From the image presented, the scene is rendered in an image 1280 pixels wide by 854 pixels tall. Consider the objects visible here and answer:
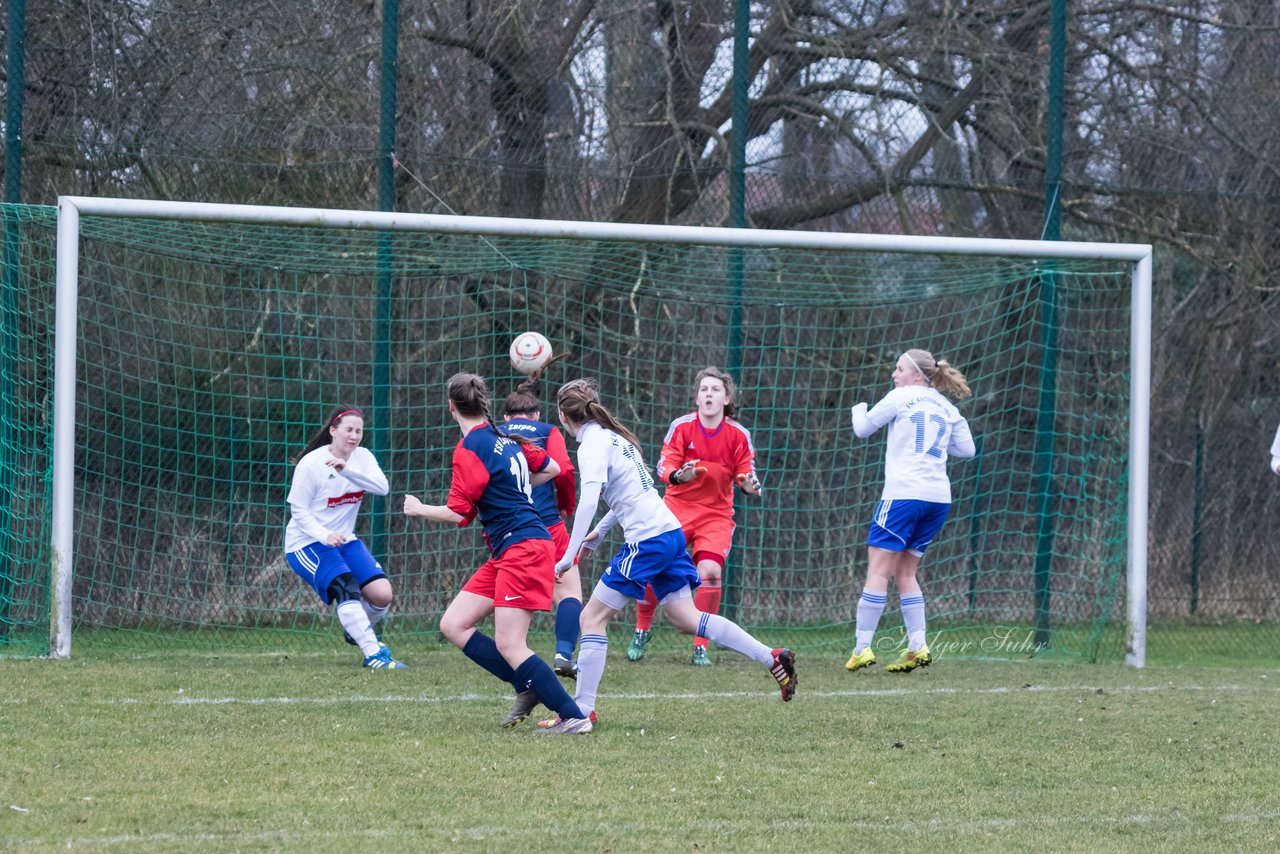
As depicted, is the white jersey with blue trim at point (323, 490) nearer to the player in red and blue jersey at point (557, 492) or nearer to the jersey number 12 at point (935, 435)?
→ the player in red and blue jersey at point (557, 492)

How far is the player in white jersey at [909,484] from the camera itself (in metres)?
7.82

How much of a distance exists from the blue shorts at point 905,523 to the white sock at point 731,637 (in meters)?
1.98

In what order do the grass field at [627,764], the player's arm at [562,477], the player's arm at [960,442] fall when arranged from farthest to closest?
1. the player's arm at [960,442]
2. the player's arm at [562,477]
3. the grass field at [627,764]

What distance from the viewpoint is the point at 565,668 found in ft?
23.5

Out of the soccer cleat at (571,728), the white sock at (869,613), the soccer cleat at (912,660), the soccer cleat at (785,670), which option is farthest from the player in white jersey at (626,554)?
the white sock at (869,613)

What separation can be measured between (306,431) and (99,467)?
1.24 metres

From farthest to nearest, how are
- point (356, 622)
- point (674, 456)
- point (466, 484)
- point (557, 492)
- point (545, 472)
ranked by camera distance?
point (674, 456) < point (356, 622) < point (557, 492) < point (545, 472) < point (466, 484)

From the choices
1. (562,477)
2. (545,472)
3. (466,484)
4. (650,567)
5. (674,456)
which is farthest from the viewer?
(674,456)

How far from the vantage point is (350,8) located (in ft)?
30.8

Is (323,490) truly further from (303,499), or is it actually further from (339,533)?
(339,533)

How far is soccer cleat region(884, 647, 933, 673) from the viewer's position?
7590 mm

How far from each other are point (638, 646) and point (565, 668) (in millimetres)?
1438

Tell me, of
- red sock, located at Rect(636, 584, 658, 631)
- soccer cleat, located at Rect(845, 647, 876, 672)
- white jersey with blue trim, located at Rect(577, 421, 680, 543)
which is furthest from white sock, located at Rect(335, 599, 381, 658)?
soccer cleat, located at Rect(845, 647, 876, 672)

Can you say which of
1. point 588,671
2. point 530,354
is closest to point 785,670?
point 588,671
